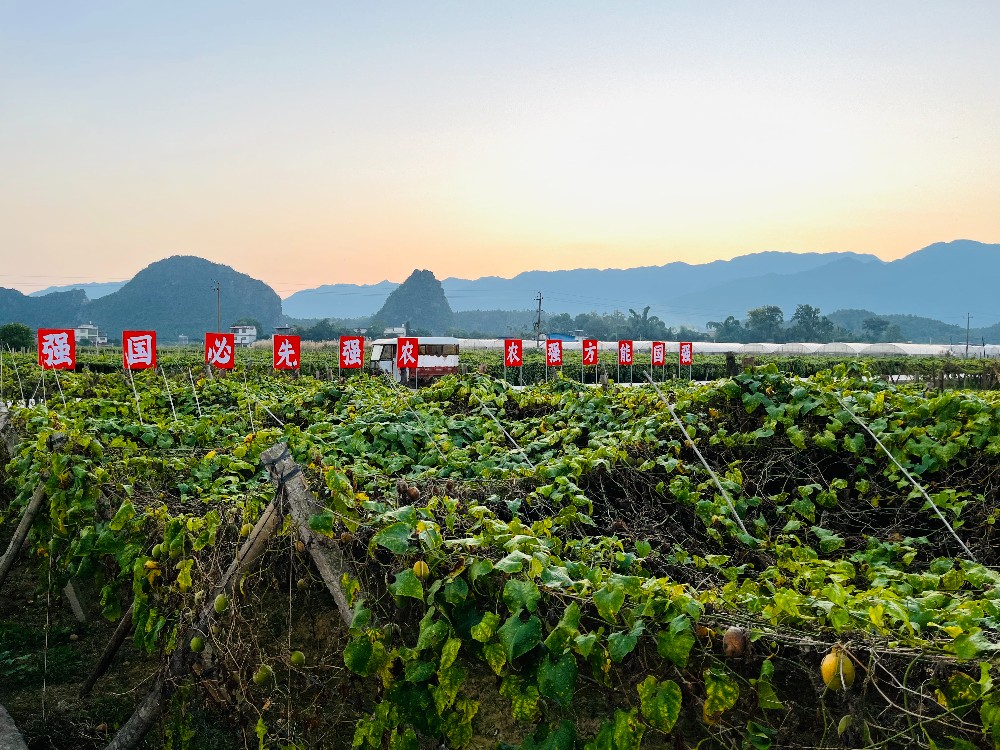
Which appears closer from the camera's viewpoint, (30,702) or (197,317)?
(30,702)

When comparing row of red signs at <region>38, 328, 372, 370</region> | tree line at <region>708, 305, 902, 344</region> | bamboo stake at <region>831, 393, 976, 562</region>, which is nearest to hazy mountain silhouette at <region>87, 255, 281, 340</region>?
tree line at <region>708, 305, 902, 344</region>

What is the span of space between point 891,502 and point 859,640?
3.06m

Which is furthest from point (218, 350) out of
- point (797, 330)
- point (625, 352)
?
point (797, 330)

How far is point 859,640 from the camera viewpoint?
2.25m

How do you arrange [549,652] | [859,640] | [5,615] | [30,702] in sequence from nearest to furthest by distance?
[859,640]
[549,652]
[30,702]
[5,615]

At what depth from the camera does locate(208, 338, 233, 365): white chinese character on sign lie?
15.4 metres

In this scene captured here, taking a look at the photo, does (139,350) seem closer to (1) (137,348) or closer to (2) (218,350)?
(1) (137,348)

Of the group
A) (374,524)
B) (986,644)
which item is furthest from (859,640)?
(374,524)

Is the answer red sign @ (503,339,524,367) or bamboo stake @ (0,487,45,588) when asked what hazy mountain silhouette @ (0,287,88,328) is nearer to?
red sign @ (503,339,524,367)

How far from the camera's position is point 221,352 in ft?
50.6

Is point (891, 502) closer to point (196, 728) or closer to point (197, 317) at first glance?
point (196, 728)

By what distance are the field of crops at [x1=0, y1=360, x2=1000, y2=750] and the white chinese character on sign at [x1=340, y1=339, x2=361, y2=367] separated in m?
12.3

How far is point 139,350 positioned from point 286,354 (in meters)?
4.05

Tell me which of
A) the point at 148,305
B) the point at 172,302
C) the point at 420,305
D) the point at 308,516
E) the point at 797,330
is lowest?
the point at 308,516
